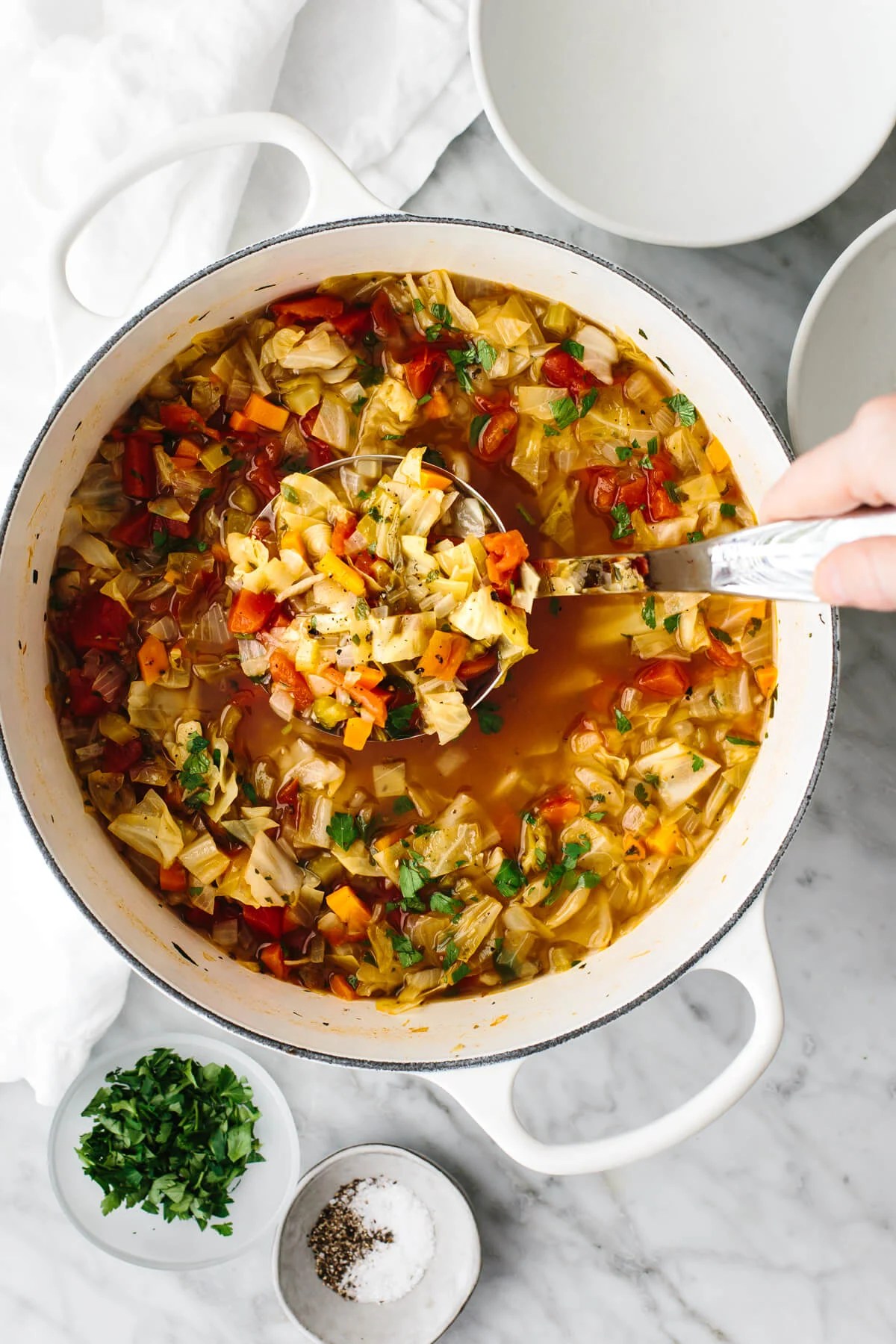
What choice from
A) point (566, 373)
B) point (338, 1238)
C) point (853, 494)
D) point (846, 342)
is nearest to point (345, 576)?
point (566, 373)

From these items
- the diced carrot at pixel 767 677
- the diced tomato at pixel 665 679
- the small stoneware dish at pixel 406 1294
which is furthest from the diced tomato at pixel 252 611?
the small stoneware dish at pixel 406 1294

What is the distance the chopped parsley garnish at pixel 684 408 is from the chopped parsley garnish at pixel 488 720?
2.39ft

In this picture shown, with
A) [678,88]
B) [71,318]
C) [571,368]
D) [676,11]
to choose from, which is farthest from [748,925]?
[676,11]

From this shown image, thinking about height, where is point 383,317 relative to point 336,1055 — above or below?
above

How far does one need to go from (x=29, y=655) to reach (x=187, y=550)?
38 cm

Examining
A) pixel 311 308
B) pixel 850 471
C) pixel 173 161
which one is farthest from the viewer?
pixel 311 308

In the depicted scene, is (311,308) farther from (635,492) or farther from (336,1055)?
(336,1055)

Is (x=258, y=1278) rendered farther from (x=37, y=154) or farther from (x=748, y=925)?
(x=37, y=154)

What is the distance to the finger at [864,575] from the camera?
50.8 inches

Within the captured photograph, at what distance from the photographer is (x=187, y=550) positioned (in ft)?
7.58

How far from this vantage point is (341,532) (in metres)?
2.16

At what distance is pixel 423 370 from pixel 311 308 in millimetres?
256

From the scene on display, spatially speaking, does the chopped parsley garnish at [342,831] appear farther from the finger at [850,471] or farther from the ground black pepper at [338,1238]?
the finger at [850,471]

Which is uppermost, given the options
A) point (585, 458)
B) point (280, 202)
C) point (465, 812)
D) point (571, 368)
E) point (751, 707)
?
point (280, 202)
